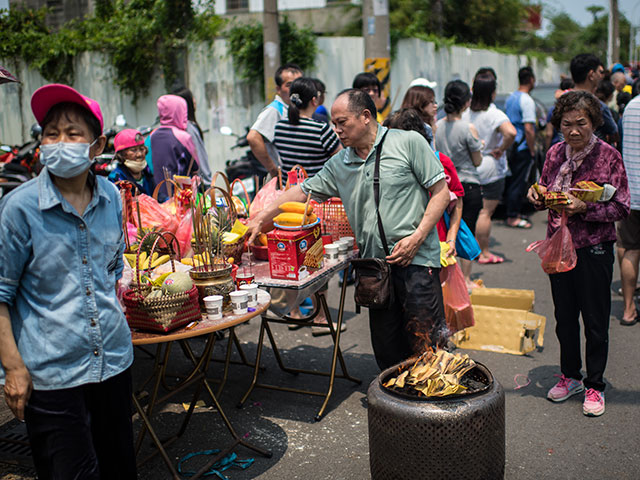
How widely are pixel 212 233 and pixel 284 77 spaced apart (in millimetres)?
2985

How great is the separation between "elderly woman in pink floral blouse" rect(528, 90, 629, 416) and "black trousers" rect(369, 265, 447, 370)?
→ 888 mm

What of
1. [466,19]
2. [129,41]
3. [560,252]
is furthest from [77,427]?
[466,19]

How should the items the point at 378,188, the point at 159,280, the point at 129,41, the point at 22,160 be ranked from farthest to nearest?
the point at 129,41 → the point at 22,160 → the point at 378,188 → the point at 159,280

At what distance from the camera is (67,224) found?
2.38 m

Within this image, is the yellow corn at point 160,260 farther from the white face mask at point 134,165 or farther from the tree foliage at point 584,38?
the tree foliage at point 584,38

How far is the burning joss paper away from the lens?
3.01m

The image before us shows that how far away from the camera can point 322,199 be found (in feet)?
13.5

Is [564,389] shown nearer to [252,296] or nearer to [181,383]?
[252,296]

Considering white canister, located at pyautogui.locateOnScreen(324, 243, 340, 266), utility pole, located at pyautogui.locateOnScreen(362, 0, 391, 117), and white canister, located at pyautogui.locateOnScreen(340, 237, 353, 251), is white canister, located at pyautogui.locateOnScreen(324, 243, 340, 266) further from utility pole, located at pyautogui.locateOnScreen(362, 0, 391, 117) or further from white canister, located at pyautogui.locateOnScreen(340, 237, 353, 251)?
utility pole, located at pyautogui.locateOnScreen(362, 0, 391, 117)

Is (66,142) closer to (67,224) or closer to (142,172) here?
(67,224)

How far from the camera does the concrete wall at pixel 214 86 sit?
13.1 meters

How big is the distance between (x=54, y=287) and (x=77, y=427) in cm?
53

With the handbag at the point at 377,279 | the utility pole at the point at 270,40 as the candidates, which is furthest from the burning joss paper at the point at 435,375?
the utility pole at the point at 270,40

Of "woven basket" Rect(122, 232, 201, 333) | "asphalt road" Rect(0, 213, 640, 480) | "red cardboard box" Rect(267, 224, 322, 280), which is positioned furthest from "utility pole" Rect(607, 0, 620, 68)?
"woven basket" Rect(122, 232, 201, 333)
